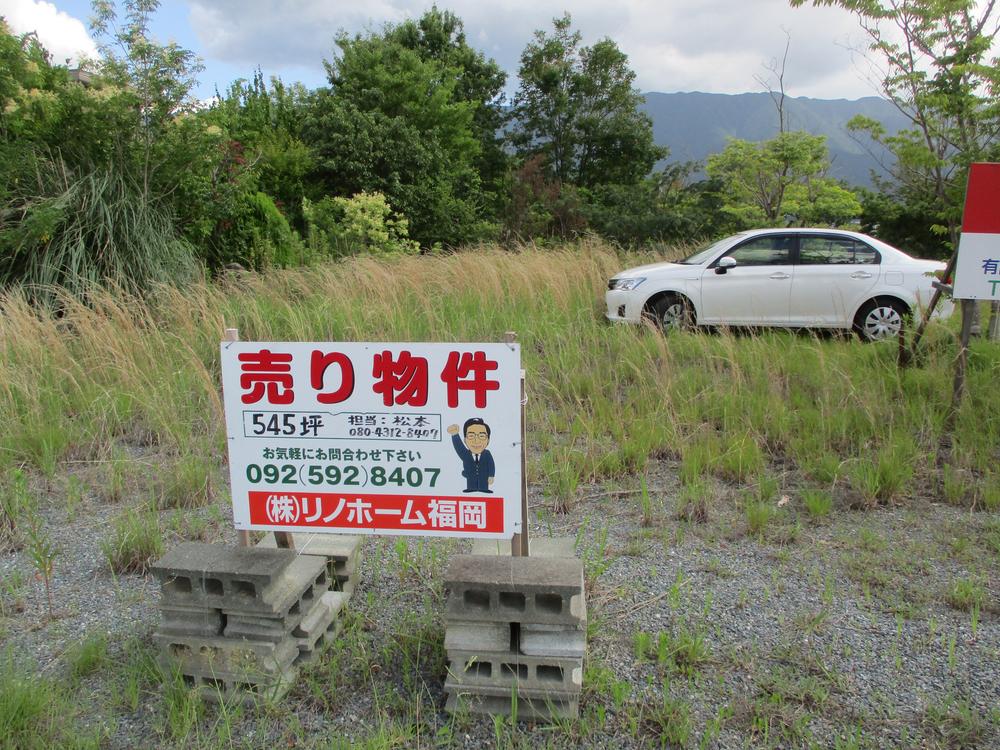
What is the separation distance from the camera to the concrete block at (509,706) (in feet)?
7.84

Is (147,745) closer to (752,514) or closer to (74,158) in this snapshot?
(752,514)

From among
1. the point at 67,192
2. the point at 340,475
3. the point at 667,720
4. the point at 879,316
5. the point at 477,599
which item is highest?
the point at 67,192

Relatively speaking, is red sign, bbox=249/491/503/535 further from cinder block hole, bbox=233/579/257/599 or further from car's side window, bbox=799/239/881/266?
car's side window, bbox=799/239/881/266

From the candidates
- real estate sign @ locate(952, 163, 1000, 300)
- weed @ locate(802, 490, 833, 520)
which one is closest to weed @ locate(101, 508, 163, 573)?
weed @ locate(802, 490, 833, 520)

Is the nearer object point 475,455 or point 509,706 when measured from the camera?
point 509,706

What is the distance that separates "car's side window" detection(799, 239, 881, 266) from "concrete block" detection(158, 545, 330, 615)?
7.37m

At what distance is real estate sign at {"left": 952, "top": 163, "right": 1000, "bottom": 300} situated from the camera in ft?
15.0

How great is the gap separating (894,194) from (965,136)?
390 inches

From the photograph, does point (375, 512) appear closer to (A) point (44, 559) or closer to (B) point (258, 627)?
(B) point (258, 627)

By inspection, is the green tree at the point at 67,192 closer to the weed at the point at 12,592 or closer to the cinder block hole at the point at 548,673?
the weed at the point at 12,592

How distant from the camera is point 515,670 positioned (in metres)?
2.44

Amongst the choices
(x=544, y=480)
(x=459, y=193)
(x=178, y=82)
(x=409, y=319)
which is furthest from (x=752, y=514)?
(x=459, y=193)

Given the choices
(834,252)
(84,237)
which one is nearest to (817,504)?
(834,252)

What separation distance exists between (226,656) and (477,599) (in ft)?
2.89
